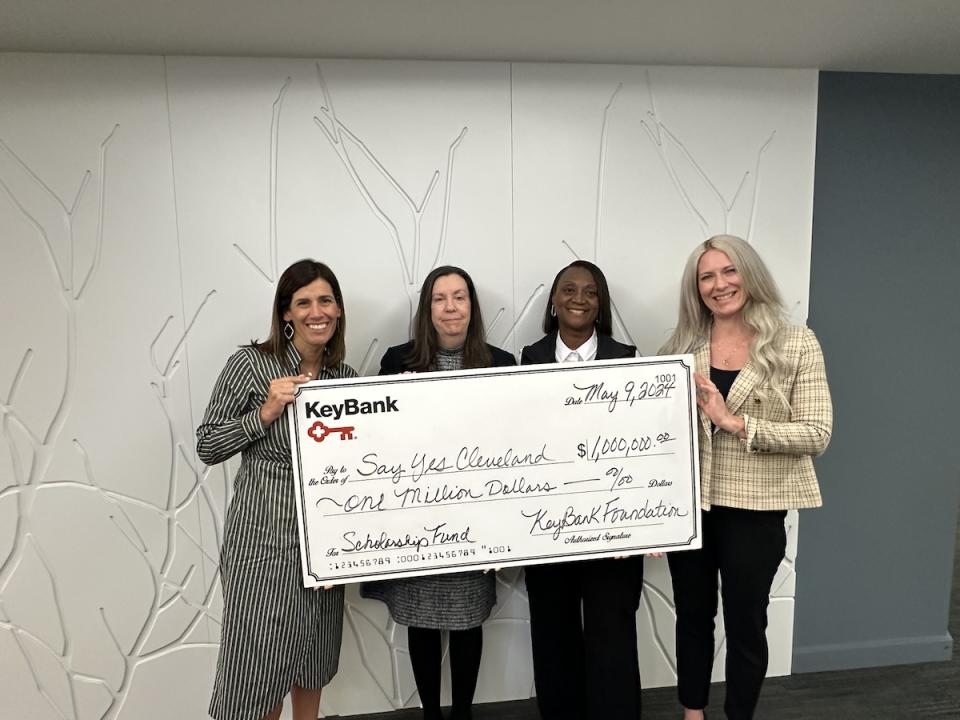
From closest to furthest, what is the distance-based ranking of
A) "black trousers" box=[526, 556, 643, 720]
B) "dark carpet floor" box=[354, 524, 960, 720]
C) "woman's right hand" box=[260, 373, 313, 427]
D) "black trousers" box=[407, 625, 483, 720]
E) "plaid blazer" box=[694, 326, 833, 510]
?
"woman's right hand" box=[260, 373, 313, 427] → "plaid blazer" box=[694, 326, 833, 510] → "black trousers" box=[526, 556, 643, 720] → "black trousers" box=[407, 625, 483, 720] → "dark carpet floor" box=[354, 524, 960, 720]

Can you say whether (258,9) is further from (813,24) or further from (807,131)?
(807,131)

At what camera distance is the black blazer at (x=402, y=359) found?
2004mm

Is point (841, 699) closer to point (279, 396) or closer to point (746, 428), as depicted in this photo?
point (746, 428)

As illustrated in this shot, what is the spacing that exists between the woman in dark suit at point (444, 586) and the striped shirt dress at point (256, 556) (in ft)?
1.11

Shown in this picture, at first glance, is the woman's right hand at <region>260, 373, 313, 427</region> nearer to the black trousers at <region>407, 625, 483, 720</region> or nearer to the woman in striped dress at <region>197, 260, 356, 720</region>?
the woman in striped dress at <region>197, 260, 356, 720</region>

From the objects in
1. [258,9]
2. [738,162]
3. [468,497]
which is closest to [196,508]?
[468,497]

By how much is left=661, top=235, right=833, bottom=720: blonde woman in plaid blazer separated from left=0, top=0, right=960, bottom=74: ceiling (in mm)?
672

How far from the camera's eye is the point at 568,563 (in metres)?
1.99

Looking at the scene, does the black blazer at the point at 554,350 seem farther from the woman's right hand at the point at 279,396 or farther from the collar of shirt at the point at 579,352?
the woman's right hand at the point at 279,396

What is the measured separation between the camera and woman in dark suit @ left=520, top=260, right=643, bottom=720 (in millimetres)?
1911

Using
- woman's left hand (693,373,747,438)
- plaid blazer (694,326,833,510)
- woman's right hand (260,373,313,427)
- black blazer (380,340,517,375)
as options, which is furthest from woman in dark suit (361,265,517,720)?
plaid blazer (694,326,833,510)

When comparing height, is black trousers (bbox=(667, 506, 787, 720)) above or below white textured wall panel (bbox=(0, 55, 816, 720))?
below

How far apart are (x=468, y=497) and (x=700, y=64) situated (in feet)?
5.76

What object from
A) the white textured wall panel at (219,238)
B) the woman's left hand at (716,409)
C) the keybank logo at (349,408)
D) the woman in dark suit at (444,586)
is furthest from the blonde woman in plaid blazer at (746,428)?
the keybank logo at (349,408)
